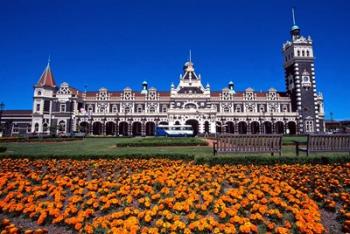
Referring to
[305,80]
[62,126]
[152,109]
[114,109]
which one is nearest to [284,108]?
[305,80]

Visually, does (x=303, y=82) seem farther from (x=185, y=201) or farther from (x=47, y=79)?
(x=47, y=79)

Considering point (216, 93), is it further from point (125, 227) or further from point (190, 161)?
point (125, 227)

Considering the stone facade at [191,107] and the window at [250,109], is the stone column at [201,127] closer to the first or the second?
the stone facade at [191,107]

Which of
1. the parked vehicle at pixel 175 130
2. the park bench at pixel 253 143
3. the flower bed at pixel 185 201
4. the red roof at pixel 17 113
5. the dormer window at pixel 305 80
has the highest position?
the dormer window at pixel 305 80

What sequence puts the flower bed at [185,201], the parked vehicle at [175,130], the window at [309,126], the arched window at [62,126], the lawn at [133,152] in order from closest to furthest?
1. the flower bed at [185,201]
2. the lawn at [133,152]
3. the parked vehicle at [175,130]
4. the window at [309,126]
5. the arched window at [62,126]

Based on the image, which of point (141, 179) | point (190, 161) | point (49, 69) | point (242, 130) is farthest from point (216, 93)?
point (141, 179)

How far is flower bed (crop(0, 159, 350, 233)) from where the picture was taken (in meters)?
5.12

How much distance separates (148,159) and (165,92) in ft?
188

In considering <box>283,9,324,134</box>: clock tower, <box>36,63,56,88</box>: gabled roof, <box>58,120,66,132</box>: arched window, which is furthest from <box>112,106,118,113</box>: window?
<box>283,9,324,134</box>: clock tower

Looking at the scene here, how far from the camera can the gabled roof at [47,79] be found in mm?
62406

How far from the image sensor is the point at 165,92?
226 ft

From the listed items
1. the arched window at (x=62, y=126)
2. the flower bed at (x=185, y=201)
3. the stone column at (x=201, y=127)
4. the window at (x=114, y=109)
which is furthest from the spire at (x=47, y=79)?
the flower bed at (x=185, y=201)

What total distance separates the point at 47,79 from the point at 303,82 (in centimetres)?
6771

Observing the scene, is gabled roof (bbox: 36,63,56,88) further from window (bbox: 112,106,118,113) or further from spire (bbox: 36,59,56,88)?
window (bbox: 112,106,118,113)
